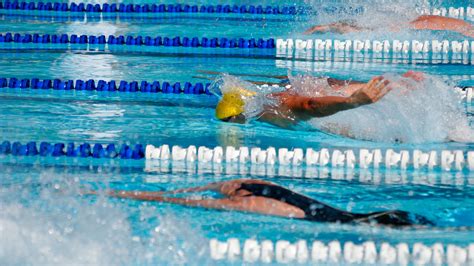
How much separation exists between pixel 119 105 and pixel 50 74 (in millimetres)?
1030

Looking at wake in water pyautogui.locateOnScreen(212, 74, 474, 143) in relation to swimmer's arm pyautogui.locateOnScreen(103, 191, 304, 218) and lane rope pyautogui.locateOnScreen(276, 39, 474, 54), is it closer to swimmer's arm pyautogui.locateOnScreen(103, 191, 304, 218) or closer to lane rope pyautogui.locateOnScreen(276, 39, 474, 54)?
swimmer's arm pyautogui.locateOnScreen(103, 191, 304, 218)

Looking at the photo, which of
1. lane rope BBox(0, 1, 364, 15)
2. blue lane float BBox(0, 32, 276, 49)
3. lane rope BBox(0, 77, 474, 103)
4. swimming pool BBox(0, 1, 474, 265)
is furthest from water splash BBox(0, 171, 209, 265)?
lane rope BBox(0, 1, 364, 15)

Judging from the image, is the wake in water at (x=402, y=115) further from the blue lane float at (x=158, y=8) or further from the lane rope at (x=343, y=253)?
the blue lane float at (x=158, y=8)

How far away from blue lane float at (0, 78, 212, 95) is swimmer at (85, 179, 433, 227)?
7.54 ft

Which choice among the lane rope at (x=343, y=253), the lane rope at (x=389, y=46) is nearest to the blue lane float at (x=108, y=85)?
the lane rope at (x=389, y=46)

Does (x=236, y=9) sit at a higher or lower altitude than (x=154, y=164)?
higher

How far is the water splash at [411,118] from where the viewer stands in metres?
4.93

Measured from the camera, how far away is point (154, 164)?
15.2ft

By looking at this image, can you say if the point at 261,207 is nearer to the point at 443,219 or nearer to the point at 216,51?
A: the point at 443,219

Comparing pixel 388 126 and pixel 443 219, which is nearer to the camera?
pixel 443 219

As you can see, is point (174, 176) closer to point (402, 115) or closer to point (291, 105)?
point (291, 105)

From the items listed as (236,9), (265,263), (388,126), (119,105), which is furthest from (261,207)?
(236,9)

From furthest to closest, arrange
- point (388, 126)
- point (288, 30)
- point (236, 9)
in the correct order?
point (236, 9) → point (288, 30) → point (388, 126)

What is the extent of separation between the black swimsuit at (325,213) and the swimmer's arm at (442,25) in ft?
14.1
